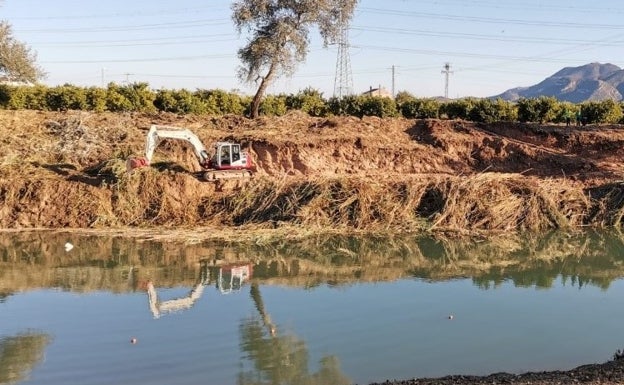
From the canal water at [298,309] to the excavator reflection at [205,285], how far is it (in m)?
0.03

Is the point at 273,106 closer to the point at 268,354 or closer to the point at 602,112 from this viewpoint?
the point at 602,112

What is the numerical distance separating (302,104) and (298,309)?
594 inches

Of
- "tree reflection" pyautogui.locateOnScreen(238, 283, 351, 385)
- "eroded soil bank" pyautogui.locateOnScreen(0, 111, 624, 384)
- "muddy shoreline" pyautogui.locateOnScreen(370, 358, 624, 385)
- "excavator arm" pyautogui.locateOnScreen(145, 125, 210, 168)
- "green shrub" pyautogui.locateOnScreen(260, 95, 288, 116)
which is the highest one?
"green shrub" pyautogui.locateOnScreen(260, 95, 288, 116)

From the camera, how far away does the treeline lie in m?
20.8

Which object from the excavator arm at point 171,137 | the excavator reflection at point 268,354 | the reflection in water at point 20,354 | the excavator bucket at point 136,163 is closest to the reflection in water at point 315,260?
the excavator reflection at point 268,354

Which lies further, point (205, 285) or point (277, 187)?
point (277, 187)

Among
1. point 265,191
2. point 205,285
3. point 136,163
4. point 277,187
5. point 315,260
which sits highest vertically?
point 136,163

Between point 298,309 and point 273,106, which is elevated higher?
point 273,106

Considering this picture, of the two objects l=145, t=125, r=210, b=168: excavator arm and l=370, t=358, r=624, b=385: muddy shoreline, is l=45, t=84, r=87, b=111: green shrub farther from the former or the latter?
l=370, t=358, r=624, b=385: muddy shoreline

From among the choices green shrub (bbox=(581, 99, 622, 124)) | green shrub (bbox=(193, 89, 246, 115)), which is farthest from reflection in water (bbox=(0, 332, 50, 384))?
green shrub (bbox=(581, 99, 622, 124))

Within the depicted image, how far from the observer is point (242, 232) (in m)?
14.5

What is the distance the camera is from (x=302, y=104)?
22.8m

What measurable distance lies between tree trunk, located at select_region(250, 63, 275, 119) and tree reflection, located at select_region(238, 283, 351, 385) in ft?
46.0

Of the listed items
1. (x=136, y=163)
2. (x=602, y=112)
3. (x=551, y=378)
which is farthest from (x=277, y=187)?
(x=602, y=112)
